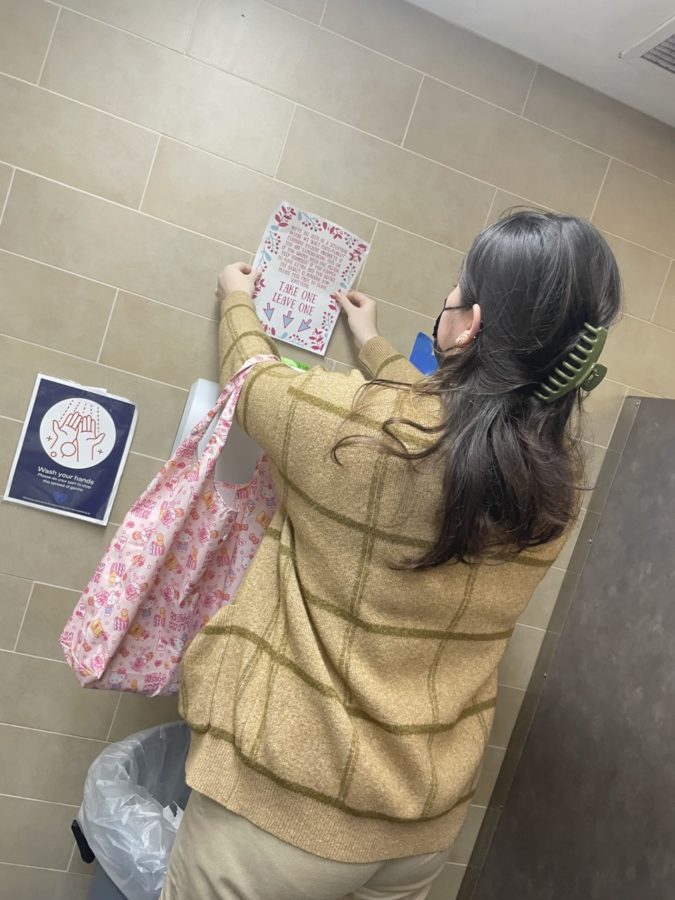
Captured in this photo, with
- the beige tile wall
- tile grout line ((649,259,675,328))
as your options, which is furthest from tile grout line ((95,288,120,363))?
tile grout line ((649,259,675,328))

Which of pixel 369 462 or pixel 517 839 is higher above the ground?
pixel 369 462

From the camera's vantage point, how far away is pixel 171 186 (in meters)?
1.47

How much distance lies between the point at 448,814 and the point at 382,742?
0.21 metres

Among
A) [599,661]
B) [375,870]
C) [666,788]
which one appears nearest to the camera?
[375,870]

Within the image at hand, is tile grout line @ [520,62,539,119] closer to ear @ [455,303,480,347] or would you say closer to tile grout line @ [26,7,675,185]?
tile grout line @ [26,7,675,185]

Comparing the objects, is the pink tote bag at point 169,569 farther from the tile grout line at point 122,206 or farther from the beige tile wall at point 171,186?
the tile grout line at point 122,206

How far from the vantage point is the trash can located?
1.24 metres

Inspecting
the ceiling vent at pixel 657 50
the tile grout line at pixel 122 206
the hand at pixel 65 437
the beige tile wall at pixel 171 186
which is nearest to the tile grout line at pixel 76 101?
the beige tile wall at pixel 171 186

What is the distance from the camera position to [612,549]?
165 centimetres

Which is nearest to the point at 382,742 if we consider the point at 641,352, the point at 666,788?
the point at 666,788

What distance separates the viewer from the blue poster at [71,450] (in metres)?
1.47

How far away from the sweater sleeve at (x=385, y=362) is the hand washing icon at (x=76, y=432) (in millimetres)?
498

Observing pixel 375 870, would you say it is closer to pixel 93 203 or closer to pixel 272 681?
pixel 272 681

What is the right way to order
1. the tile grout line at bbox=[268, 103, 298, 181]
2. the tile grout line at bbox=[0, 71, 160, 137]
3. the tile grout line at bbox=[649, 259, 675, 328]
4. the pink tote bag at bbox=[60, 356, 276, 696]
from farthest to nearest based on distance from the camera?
the tile grout line at bbox=[649, 259, 675, 328] < the tile grout line at bbox=[268, 103, 298, 181] < the tile grout line at bbox=[0, 71, 160, 137] < the pink tote bag at bbox=[60, 356, 276, 696]
